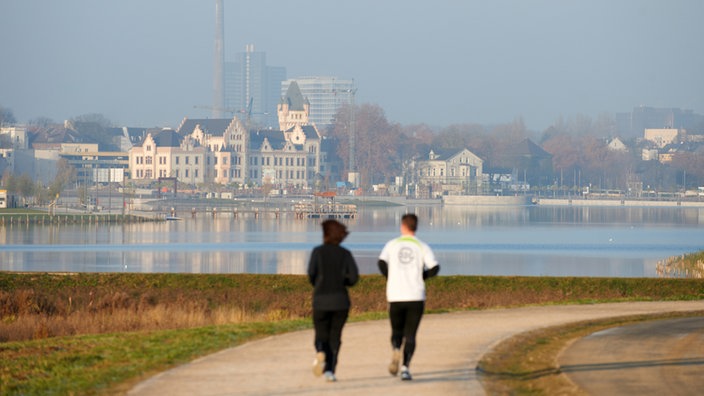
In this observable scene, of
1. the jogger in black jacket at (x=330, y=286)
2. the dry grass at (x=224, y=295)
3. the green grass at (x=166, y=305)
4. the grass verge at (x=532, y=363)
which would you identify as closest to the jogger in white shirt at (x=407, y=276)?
the jogger in black jacket at (x=330, y=286)

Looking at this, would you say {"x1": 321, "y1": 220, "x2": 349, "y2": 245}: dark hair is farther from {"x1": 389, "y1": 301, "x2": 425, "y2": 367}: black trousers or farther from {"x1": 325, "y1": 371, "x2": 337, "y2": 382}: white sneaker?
{"x1": 325, "y1": 371, "x2": 337, "y2": 382}: white sneaker

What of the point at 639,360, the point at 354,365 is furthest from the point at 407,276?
the point at 639,360

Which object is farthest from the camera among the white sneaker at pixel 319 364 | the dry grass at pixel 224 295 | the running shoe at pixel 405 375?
the dry grass at pixel 224 295

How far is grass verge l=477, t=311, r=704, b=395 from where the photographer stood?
54.6 feet

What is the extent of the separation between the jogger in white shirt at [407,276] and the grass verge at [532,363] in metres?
1.14

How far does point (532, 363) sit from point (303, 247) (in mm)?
79646

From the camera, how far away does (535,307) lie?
29.5 metres

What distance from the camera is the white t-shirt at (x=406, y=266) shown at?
16.5 metres

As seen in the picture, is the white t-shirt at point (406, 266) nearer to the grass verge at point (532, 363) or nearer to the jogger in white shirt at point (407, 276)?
the jogger in white shirt at point (407, 276)

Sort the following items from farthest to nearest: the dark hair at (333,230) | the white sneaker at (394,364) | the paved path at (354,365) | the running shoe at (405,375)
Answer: the white sneaker at (394,364) → the running shoe at (405,375) → the dark hair at (333,230) → the paved path at (354,365)

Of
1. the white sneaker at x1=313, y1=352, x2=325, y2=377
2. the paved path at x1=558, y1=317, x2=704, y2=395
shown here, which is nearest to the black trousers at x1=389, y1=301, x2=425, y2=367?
the white sneaker at x1=313, y1=352, x2=325, y2=377

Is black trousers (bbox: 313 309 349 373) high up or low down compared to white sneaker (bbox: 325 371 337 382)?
up

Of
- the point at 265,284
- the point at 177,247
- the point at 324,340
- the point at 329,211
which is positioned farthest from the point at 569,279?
the point at 329,211

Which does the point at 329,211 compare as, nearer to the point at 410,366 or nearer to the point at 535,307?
the point at 535,307
